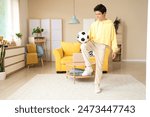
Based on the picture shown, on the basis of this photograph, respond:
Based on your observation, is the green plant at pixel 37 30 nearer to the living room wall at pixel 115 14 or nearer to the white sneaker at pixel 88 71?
the living room wall at pixel 115 14

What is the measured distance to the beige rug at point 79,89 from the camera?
3271 millimetres

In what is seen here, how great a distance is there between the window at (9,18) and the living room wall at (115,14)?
4.93 ft

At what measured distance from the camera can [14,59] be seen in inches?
233

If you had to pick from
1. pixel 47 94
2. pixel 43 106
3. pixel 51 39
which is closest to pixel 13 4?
pixel 51 39

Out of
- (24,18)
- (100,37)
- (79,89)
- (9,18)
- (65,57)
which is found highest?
(24,18)

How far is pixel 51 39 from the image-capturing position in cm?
859

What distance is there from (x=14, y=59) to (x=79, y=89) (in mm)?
2901

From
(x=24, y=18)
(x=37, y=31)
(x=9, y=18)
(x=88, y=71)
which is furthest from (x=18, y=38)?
(x=88, y=71)

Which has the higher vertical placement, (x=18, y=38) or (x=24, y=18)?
(x=24, y=18)

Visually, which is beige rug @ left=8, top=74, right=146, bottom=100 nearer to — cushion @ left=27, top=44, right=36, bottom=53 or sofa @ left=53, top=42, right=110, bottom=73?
sofa @ left=53, top=42, right=110, bottom=73

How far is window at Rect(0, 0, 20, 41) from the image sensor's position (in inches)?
257

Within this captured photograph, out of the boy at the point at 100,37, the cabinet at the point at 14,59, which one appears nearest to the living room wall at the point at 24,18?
the cabinet at the point at 14,59

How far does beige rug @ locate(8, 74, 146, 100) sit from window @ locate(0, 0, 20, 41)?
2.78 metres

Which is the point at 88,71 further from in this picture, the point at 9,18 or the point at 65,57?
the point at 9,18
